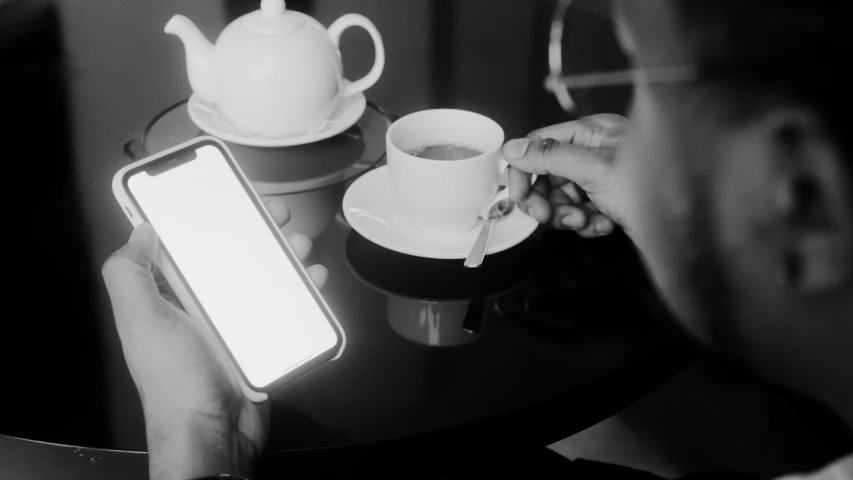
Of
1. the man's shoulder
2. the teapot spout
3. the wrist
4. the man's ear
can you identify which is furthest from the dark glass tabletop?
the man's ear

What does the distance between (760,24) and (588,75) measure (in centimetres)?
21

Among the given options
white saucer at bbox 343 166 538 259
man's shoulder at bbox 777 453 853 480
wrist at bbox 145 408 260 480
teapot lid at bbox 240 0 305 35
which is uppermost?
man's shoulder at bbox 777 453 853 480

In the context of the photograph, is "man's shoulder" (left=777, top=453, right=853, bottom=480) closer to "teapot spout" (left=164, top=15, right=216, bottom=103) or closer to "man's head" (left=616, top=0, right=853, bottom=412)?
"man's head" (left=616, top=0, right=853, bottom=412)

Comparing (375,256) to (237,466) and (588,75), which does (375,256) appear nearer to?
(237,466)

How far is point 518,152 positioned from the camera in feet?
2.61

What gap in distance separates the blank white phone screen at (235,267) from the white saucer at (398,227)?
0.36 feet

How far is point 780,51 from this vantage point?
22 centimetres

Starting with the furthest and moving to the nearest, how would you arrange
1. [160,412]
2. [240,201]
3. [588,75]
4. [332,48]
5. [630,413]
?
[630,413] < [332,48] < [240,201] < [160,412] < [588,75]

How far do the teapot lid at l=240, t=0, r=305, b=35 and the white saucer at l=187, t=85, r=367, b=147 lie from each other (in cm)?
12

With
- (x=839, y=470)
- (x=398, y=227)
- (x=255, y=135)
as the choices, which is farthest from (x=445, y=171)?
(x=839, y=470)

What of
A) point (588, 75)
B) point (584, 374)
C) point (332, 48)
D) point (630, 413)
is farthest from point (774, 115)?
point (630, 413)

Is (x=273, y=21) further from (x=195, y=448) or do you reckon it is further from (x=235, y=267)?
(x=195, y=448)

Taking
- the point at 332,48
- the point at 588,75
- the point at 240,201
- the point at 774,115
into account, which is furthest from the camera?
the point at 332,48

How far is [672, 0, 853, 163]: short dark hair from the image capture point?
0.70 feet
